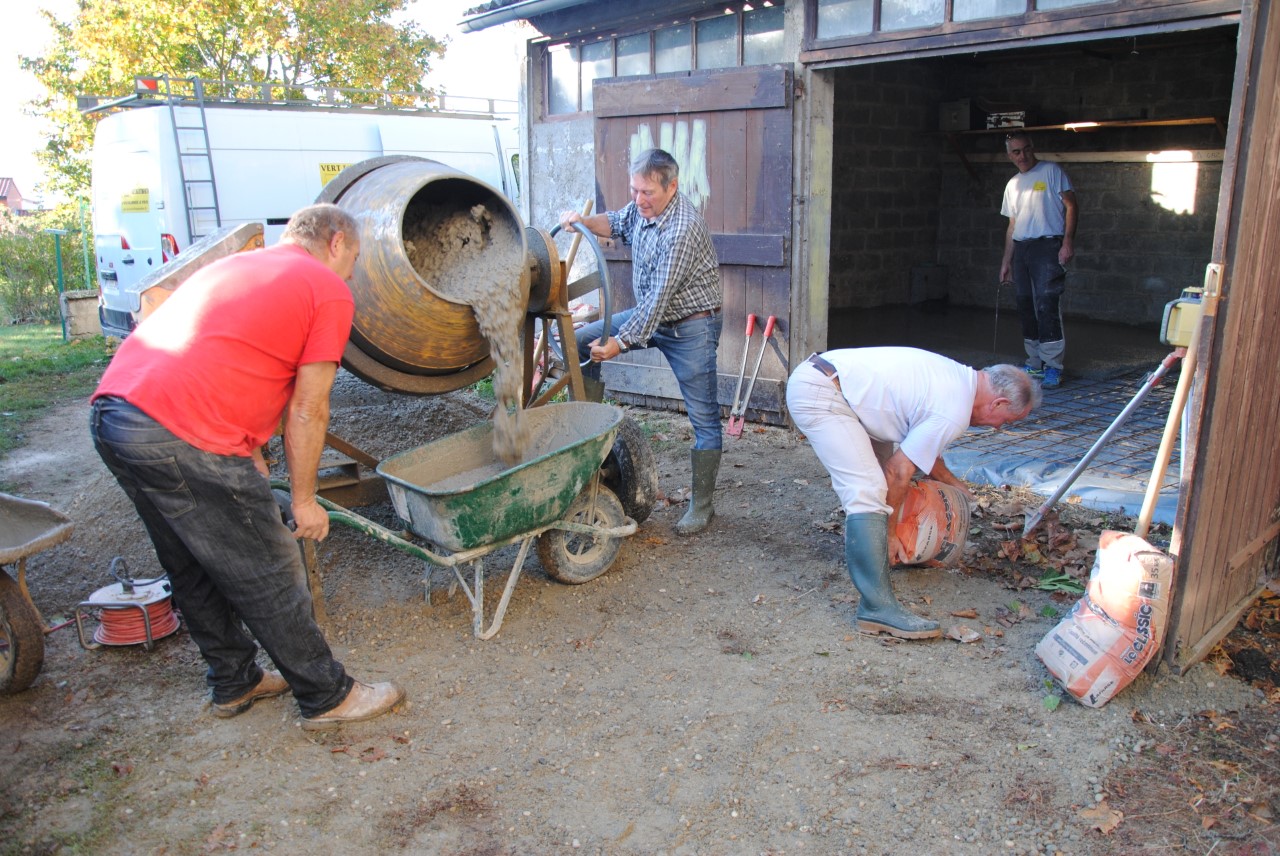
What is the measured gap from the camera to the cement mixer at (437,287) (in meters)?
3.95

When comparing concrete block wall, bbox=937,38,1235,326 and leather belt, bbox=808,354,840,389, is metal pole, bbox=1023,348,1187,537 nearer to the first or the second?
leather belt, bbox=808,354,840,389

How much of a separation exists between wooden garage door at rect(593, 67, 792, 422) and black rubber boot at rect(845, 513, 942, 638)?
9.76 ft

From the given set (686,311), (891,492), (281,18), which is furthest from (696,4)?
(281,18)

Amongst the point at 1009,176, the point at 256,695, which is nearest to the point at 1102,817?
the point at 256,695

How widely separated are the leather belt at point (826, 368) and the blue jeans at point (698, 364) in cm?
94

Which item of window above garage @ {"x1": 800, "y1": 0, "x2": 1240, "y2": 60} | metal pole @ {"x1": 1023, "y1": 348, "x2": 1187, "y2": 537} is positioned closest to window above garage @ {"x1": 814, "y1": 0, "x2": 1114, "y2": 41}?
window above garage @ {"x1": 800, "y1": 0, "x2": 1240, "y2": 60}

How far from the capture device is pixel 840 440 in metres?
3.91

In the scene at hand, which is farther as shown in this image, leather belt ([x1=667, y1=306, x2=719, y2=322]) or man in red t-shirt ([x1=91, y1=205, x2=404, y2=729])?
leather belt ([x1=667, y1=306, x2=719, y2=322])

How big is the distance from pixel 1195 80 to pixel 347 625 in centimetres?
1003

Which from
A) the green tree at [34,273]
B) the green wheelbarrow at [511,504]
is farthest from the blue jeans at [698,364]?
the green tree at [34,273]

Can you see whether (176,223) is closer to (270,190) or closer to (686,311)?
(270,190)

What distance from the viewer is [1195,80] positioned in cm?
1003

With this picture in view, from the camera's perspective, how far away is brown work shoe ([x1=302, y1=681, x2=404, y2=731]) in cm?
325

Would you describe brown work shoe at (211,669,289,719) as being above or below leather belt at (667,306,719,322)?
below
